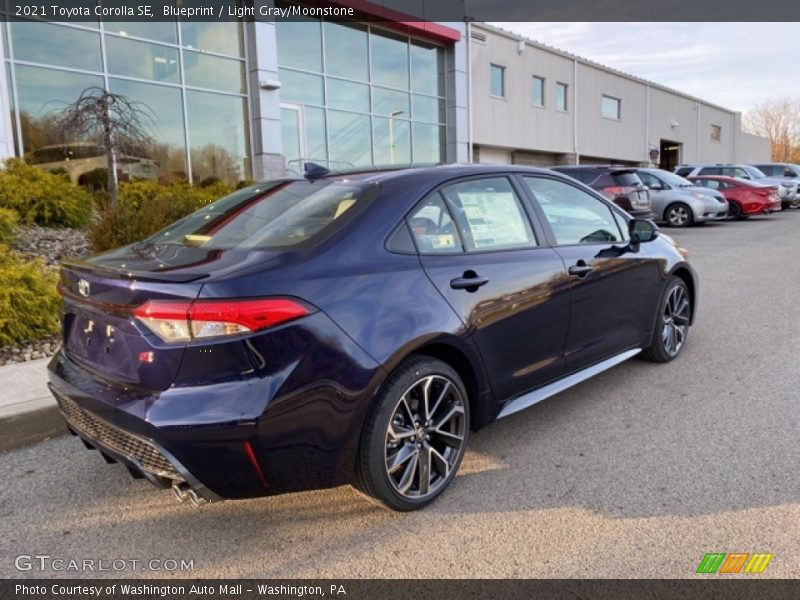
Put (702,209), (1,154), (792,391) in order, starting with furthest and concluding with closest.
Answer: (702,209) < (1,154) < (792,391)

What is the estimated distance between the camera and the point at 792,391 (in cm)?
431

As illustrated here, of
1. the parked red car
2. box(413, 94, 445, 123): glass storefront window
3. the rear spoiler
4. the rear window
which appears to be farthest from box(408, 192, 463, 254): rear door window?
box(413, 94, 445, 123): glass storefront window

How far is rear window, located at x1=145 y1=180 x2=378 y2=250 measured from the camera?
2.86 m

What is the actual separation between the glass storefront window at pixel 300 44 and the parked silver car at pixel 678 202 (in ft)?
30.8

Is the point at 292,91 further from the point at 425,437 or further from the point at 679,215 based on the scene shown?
the point at 425,437

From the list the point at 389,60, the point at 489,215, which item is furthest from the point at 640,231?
the point at 389,60

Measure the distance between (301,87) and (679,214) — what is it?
1077 centimetres

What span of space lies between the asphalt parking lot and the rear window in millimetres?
1282

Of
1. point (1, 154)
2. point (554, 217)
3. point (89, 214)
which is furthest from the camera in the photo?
point (1, 154)

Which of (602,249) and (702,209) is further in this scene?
(702,209)

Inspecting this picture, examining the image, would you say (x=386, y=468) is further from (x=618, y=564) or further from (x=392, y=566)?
(x=618, y=564)

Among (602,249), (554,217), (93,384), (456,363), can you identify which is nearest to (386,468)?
(456,363)

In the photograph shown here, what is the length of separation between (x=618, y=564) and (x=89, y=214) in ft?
31.9

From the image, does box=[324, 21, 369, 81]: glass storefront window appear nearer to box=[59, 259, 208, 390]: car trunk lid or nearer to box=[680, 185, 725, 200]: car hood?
box=[680, 185, 725, 200]: car hood
